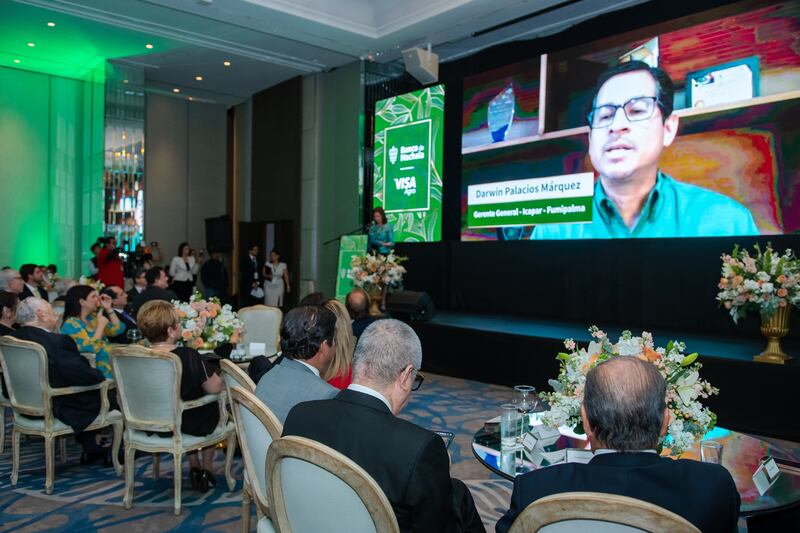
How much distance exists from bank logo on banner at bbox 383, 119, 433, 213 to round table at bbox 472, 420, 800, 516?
6.86 m

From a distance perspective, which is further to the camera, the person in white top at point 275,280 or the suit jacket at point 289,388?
the person in white top at point 275,280

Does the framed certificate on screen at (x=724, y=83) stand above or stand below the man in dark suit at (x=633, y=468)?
above

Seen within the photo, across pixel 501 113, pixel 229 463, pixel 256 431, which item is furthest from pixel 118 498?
pixel 501 113

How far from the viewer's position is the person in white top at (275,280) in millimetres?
11180

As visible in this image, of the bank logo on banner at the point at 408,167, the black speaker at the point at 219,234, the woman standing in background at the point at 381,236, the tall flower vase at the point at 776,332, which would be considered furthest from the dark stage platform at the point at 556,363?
the black speaker at the point at 219,234

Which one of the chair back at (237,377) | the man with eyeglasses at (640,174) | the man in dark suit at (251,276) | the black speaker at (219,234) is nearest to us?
the chair back at (237,377)

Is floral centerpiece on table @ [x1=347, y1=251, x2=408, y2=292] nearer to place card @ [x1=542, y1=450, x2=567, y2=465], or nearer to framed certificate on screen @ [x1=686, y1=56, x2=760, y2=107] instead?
framed certificate on screen @ [x1=686, y1=56, x2=760, y2=107]

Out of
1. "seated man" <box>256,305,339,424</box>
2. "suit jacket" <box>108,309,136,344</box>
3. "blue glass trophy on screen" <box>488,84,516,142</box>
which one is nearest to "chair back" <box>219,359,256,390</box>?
"seated man" <box>256,305,339,424</box>

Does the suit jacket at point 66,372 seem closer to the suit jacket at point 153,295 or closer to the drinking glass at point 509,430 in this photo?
the suit jacket at point 153,295

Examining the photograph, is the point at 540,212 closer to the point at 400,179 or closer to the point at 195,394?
the point at 400,179

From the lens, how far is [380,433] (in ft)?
4.75

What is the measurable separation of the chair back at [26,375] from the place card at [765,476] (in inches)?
138

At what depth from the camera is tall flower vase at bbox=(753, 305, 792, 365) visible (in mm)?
4531

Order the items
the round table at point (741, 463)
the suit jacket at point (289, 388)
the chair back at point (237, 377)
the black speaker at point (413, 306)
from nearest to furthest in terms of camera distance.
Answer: the round table at point (741, 463) < the suit jacket at point (289, 388) < the chair back at point (237, 377) < the black speaker at point (413, 306)
